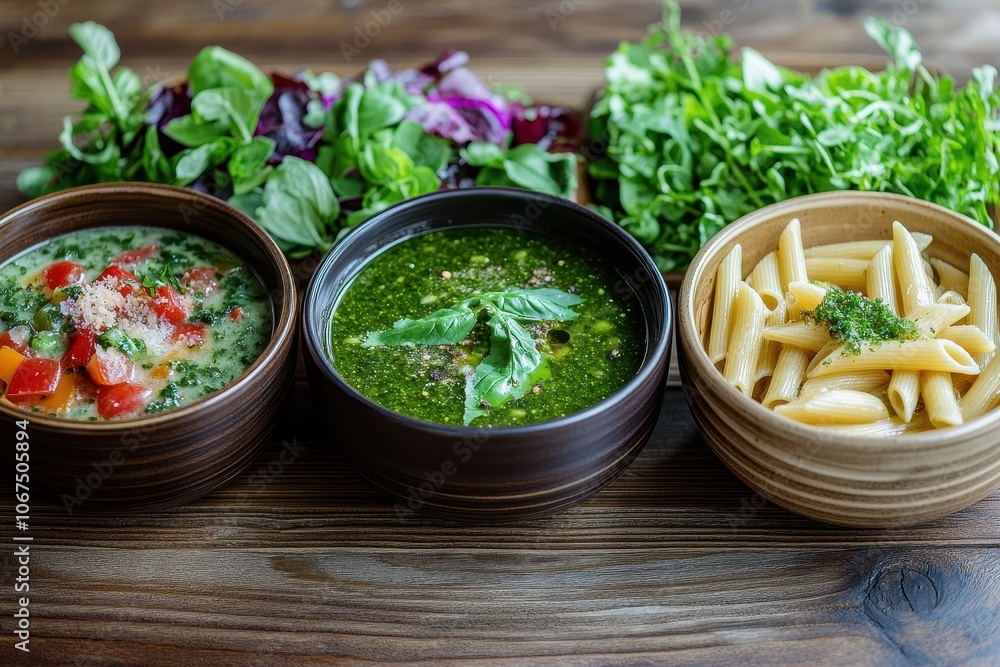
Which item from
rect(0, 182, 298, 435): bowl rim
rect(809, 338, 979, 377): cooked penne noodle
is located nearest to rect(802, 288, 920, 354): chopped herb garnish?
rect(809, 338, 979, 377): cooked penne noodle

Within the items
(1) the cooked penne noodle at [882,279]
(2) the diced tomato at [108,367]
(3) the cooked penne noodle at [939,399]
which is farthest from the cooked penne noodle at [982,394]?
(2) the diced tomato at [108,367]

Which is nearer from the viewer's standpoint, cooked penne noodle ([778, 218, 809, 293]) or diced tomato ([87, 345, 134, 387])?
diced tomato ([87, 345, 134, 387])

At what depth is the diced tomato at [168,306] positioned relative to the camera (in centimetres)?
237

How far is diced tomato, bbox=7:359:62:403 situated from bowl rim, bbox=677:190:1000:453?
1.46m

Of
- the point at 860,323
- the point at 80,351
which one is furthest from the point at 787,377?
the point at 80,351

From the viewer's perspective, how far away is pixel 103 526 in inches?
89.9

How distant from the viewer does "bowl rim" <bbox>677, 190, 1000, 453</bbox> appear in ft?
6.32

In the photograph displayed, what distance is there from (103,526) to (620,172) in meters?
1.84

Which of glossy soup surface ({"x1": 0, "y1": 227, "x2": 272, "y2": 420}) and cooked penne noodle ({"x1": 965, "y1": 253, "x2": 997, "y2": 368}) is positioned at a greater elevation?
cooked penne noodle ({"x1": 965, "y1": 253, "x2": 997, "y2": 368})

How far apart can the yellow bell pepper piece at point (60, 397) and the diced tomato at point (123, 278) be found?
0.26 m

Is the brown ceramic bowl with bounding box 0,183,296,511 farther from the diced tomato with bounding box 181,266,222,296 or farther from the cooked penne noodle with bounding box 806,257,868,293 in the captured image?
the cooked penne noodle with bounding box 806,257,868,293

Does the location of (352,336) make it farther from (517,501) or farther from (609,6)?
(609,6)

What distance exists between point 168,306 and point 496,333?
822 millimetres

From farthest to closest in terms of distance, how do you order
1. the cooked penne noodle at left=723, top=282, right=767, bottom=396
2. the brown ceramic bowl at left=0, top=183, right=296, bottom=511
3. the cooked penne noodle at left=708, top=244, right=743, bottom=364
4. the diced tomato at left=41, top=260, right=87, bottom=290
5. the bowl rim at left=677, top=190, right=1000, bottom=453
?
1. the diced tomato at left=41, top=260, right=87, bottom=290
2. the cooked penne noodle at left=708, top=244, right=743, bottom=364
3. the cooked penne noodle at left=723, top=282, right=767, bottom=396
4. the brown ceramic bowl at left=0, top=183, right=296, bottom=511
5. the bowl rim at left=677, top=190, right=1000, bottom=453
